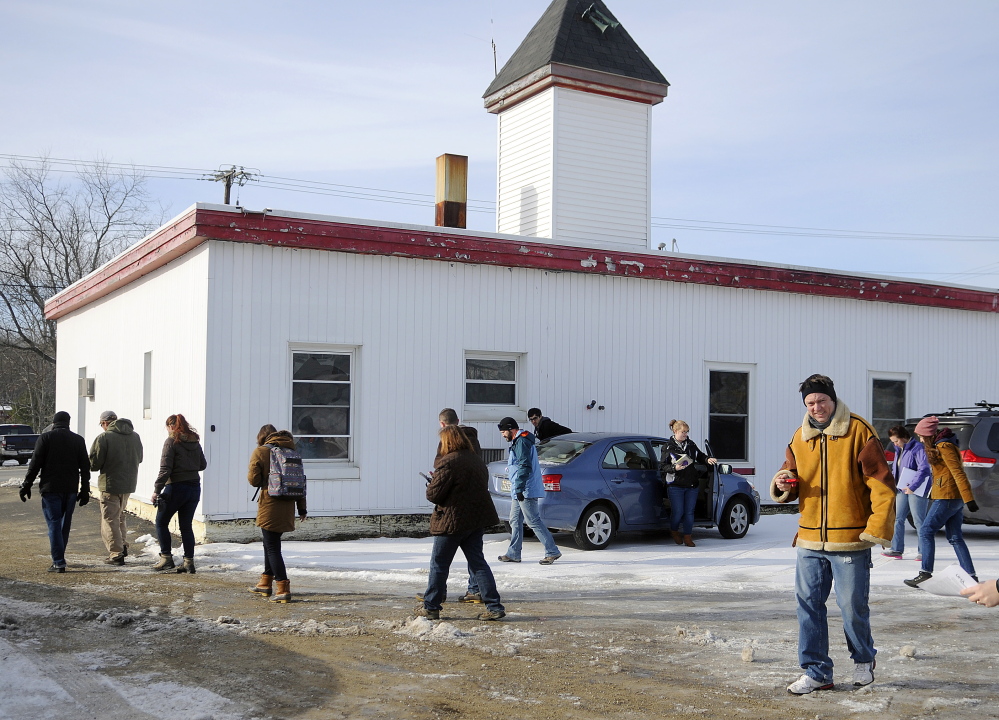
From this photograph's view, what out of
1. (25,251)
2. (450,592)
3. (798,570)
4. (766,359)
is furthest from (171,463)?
(25,251)

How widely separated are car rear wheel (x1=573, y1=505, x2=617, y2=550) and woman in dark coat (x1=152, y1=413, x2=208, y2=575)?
469 centimetres

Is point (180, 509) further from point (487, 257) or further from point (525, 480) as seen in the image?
point (487, 257)

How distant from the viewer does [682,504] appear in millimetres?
13070

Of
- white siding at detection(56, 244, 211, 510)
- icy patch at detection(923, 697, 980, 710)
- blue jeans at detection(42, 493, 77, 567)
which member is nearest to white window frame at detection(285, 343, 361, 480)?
white siding at detection(56, 244, 211, 510)

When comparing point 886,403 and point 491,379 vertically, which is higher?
point 491,379

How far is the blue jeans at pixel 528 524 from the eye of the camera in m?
11.3

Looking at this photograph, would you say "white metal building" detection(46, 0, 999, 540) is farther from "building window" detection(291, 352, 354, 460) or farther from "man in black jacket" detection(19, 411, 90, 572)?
"man in black jacket" detection(19, 411, 90, 572)

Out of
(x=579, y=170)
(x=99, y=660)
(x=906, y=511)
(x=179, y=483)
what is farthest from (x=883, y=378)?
(x=99, y=660)

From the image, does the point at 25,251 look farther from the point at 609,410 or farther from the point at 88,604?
the point at 88,604

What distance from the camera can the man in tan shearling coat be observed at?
610cm

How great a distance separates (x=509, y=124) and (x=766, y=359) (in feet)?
23.2

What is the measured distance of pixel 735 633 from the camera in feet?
26.3

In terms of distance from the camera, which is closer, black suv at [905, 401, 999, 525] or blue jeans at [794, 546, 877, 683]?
blue jeans at [794, 546, 877, 683]

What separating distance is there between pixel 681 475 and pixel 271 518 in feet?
18.5
